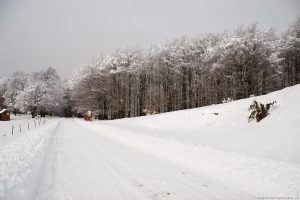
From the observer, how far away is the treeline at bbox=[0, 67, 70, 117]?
8169cm

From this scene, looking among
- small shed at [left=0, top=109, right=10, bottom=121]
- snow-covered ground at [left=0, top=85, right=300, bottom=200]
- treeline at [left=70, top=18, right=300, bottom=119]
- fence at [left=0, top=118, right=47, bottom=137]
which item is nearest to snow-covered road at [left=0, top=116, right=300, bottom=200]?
snow-covered ground at [left=0, top=85, right=300, bottom=200]

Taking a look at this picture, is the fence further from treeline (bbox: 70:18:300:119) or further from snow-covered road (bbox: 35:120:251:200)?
treeline (bbox: 70:18:300:119)

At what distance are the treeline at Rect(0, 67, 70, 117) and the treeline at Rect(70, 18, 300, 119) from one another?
15620mm

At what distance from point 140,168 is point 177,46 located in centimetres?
4680

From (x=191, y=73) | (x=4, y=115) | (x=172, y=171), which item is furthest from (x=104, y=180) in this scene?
(x=4, y=115)

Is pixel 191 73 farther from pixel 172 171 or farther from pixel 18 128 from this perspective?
pixel 172 171

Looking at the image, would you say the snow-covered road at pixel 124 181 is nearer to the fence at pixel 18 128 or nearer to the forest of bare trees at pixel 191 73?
the fence at pixel 18 128

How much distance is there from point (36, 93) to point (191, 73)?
53098 mm

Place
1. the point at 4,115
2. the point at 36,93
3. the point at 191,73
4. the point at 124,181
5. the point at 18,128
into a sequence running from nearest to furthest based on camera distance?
1. the point at 124,181
2. the point at 18,128
3. the point at 191,73
4. the point at 4,115
5. the point at 36,93

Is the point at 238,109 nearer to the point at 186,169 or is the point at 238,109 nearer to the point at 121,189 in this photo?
the point at 186,169

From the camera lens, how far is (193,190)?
6871mm

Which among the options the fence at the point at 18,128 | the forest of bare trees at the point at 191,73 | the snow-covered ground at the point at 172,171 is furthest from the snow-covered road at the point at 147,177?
the forest of bare trees at the point at 191,73

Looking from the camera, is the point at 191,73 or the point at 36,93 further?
the point at 36,93

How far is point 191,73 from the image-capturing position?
52.2 metres
